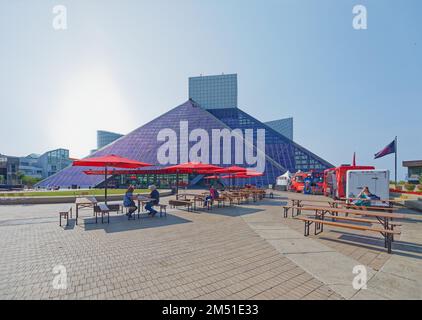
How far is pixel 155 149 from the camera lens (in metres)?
45.5

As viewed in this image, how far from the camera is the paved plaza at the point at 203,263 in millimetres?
3494

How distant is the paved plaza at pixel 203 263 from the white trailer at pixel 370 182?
179 inches

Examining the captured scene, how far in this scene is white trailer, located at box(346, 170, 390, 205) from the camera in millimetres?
11898

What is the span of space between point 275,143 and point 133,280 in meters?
61.2

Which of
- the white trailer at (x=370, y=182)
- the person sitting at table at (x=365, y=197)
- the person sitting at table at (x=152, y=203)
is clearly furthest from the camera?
the white trailer at (x=370, y=182)

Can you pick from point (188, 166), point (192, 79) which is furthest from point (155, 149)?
point (192, 79)

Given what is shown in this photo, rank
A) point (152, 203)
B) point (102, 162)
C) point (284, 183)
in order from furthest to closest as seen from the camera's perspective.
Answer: point (284, 183) < point (152, 203) < point (102, 162)

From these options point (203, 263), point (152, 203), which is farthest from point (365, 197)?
point (152, 203)

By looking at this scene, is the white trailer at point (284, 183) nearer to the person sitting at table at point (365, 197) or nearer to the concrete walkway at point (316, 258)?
the person sitting at table at point (365, 197)

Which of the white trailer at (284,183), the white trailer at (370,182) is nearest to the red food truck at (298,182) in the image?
the white trailer at (284,183)

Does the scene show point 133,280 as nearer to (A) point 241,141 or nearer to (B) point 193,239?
(B) point 193,239

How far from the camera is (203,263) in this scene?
471cm

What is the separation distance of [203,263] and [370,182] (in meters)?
12.2

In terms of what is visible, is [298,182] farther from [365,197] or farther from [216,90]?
[216,90]
